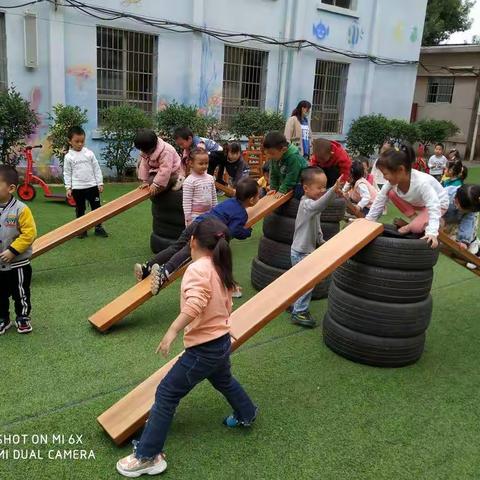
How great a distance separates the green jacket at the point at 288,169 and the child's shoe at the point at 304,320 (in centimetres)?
131

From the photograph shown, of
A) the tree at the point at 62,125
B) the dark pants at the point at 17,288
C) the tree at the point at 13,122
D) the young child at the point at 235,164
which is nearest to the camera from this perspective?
the dark pants at the point at 17,288

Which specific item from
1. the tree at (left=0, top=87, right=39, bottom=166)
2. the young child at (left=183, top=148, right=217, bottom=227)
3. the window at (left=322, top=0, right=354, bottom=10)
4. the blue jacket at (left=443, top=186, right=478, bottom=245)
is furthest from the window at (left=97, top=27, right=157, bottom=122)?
the blue jacket at (left=443, top=186, right=478, bottom=245)

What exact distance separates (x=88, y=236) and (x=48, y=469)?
5.01m

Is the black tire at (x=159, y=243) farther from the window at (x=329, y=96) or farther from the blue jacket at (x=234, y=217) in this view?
the window at (x=329, y=96)

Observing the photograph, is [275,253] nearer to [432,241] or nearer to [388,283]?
[388,283]

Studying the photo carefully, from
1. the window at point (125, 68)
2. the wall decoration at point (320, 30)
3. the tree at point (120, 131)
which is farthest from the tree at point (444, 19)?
the tree at point (120, 131)

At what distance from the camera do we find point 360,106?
678 inches

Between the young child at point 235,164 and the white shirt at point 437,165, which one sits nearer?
the young child at point 235,164

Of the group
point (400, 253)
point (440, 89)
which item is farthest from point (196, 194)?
point (440, 89)

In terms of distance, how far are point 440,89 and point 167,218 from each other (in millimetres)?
22014

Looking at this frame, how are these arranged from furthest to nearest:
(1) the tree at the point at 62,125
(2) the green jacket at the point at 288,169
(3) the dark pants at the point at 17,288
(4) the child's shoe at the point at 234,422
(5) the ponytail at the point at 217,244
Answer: (1) the tree at the point at 62,125
(2) the green jacket at the point at 288,169
(3) the dark pants at the point at 17,288
(4) the child's shoe at the point at 234,422
(5) the ponytail at the point at 217,244

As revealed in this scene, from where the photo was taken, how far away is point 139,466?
8.80ft

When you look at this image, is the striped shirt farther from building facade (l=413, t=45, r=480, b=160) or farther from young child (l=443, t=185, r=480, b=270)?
building facade (l=413, t=45, r=480, b=160)

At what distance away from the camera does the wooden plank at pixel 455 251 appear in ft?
13.9
